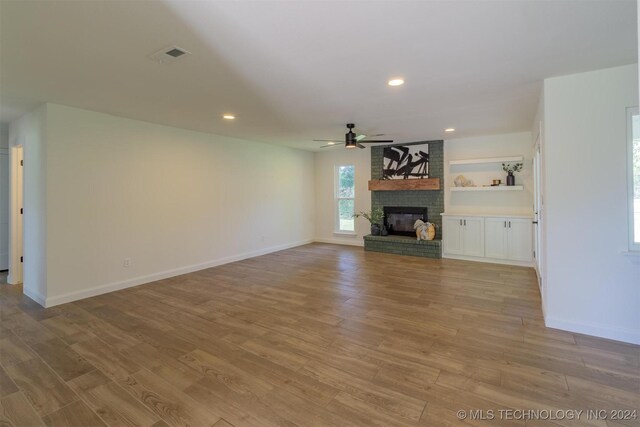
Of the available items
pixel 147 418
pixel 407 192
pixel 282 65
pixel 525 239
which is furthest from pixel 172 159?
pixel 525 239

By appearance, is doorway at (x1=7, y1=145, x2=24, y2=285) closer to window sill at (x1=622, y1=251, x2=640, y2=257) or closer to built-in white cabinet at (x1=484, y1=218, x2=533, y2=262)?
window sill at (x1=622, y1=251, x2=640, y2=257)

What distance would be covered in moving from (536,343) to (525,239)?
10.8 ft

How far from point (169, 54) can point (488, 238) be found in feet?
18.9

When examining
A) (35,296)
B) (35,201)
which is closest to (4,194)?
(35,201)

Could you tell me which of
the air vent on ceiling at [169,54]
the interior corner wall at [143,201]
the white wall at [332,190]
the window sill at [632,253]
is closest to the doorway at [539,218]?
the window sill at [632,253]

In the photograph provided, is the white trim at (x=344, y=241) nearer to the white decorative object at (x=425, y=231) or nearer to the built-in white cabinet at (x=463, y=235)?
the white decorative object at (x=425, y=231)

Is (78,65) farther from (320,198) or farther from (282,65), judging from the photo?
(320,198)

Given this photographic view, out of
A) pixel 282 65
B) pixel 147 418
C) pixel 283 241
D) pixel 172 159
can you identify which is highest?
pixel 282 65

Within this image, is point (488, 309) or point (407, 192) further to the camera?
point (407, 192)

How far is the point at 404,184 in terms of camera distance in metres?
6.83

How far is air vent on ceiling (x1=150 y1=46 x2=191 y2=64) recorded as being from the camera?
2.32m

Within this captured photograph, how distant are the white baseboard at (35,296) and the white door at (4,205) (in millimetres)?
1891

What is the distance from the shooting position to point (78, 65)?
2623mm

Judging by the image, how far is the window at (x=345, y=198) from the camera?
7930 mm
